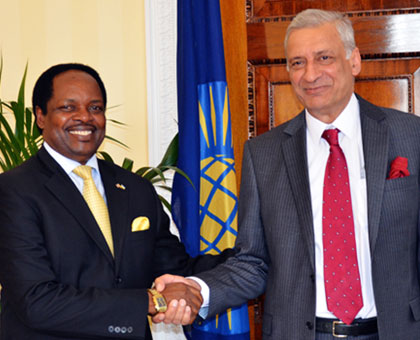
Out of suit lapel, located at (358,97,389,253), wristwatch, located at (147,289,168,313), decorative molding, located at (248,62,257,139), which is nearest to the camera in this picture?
suit lapel, located at (358,97,389,253)

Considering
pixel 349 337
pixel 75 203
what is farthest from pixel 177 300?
pixel 349 337

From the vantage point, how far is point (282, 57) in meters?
3.38

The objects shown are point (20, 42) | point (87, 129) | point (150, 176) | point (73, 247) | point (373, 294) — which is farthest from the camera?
point (20, 42)

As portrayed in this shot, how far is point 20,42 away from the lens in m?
3.69

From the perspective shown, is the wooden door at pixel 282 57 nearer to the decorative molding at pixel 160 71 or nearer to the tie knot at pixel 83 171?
the decorative molding at pixel 160 71

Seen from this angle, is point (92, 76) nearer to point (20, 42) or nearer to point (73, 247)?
point (73, 247)

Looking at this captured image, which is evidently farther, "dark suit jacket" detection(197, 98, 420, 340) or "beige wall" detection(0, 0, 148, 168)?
"beige wall" detection(0, 0, 148, 168)

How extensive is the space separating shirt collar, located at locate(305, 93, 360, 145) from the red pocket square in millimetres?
201

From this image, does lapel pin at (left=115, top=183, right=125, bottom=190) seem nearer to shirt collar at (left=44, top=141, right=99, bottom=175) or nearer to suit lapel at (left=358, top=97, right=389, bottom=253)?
shirt collar at (left=44, top=141, right=99, bottom=175)

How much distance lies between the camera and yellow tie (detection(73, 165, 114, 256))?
2.15 meters

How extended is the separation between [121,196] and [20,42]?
6.12 feet

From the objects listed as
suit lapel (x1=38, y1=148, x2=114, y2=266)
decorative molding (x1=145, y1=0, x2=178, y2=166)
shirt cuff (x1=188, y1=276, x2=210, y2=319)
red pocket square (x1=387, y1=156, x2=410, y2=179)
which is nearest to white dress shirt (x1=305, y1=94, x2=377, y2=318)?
red pocket square (x1=387, y1=156, x2=410, y2=179)

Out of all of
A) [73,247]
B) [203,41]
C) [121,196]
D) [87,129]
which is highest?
[203,41]

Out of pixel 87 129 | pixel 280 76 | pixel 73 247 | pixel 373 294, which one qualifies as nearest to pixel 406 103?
pixel 280 76
